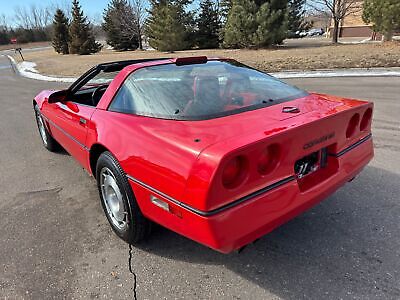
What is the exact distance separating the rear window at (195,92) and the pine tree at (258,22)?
21.6 metres

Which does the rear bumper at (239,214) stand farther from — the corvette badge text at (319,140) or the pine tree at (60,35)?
the pine tree at (60,35)

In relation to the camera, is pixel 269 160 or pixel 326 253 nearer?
pixel 269 160

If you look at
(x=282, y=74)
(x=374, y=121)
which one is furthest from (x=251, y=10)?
(x=374, y=121)

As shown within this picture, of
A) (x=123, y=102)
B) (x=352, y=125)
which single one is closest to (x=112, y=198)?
(x=123, y=102)

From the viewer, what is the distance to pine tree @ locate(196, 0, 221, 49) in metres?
30.3

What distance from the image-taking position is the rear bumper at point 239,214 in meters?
1.72

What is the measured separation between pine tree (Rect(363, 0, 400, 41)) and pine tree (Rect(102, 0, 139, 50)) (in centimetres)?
2529

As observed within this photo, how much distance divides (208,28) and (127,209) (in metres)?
30.5

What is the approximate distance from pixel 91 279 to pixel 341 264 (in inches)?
68.7

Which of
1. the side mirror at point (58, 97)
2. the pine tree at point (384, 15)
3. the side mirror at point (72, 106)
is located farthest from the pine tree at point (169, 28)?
the side mirror at point (72, 106)

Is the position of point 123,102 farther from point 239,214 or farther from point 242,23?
point 242,23

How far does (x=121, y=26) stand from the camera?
36969 millimetres

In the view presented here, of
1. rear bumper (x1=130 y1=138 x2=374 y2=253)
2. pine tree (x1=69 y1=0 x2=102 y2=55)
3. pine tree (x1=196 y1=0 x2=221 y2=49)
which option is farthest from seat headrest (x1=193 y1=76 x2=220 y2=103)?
pine tree (x1=69 y1=0 x2=102 y2=55)

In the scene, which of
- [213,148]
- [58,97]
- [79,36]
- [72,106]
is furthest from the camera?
[79,36]
